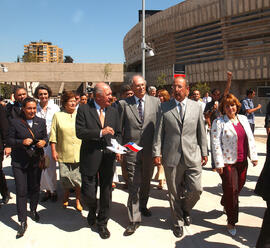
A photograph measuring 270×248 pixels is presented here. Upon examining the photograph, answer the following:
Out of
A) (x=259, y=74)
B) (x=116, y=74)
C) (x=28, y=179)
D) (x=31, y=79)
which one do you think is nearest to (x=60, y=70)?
(x=31, y=79)

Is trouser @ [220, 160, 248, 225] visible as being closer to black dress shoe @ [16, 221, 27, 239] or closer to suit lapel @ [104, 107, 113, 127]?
suit lapel @ [104, 107, 113, 127]

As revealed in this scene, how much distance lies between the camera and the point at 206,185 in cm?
561

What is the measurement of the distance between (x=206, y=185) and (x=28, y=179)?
11.6 ft

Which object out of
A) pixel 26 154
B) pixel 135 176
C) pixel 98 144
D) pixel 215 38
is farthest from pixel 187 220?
pixel 215 38

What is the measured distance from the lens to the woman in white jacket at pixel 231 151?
353 centimetres

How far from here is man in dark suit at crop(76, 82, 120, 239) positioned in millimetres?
3436

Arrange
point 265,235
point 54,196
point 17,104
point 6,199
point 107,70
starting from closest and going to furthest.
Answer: point 265,235 → point 6,199 → point 54,196 → point 17,104 → point 107,70

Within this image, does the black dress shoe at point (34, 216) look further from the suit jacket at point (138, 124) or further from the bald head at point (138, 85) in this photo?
the bald head at point (138, 85)

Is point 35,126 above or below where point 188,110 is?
below

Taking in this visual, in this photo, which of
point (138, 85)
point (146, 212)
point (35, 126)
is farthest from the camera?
point (146, 212)

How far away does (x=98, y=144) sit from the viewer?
11.5 ft

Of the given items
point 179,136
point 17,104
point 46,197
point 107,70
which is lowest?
point 46,197

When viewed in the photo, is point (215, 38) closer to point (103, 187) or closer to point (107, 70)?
point (107, 70)

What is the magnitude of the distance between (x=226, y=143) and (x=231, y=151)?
12 centimetres
